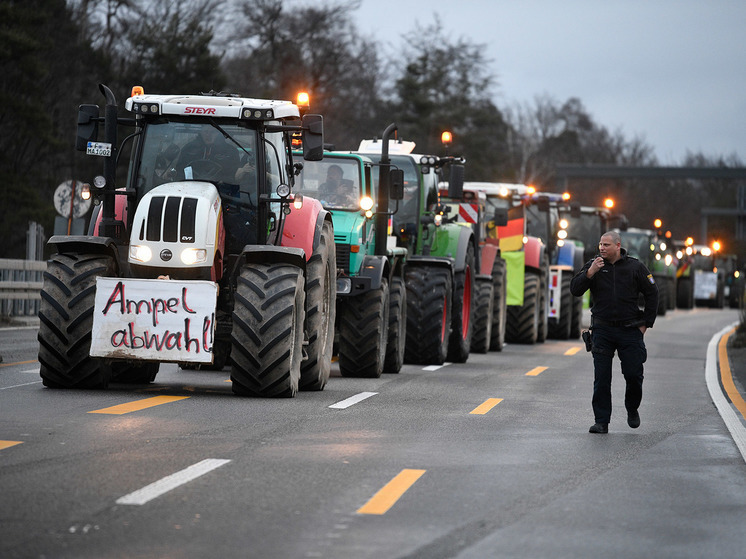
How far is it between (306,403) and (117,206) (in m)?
2.81

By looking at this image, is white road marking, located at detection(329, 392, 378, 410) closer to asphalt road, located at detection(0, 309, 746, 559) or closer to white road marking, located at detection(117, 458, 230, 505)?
asphalt road, located at detection(0, 309, 746, 559)

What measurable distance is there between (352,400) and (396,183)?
16.9ft

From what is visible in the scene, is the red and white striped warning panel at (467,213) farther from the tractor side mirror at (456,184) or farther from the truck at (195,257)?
the truck at (195,257)

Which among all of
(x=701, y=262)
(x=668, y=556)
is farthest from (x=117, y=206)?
(x=701, y=262)

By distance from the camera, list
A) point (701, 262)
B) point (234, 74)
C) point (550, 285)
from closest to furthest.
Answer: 1. point (550, 285)
2. point (234, 74)
3. point (701, 262)

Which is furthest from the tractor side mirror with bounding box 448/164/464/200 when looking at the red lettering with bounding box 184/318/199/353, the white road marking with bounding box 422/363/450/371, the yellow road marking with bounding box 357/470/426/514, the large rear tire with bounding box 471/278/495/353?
the yellow road marking with bounding box 357/470/426/514

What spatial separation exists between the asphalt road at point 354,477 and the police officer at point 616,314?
0.45 m

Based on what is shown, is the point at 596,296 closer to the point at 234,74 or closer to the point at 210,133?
the point at 210,133

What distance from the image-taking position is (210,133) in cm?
1348

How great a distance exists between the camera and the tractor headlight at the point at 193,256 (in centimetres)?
1248

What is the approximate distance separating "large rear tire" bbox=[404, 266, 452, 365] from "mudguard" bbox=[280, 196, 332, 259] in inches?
208

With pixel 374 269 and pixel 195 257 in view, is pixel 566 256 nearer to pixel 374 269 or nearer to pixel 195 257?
pixel 374 269

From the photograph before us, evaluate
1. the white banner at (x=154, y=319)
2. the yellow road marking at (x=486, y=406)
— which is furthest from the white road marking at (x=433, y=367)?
the white banner at (x=154, y=319)

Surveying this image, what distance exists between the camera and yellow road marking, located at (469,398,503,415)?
42.2 feet
